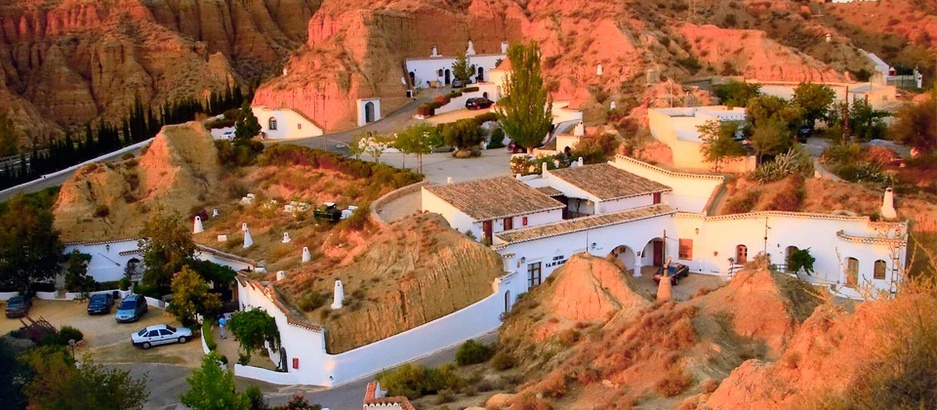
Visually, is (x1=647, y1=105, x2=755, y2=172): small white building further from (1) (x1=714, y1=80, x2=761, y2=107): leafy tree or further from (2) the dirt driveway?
(2) the dirt driveway

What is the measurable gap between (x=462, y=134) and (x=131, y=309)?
63.0ft

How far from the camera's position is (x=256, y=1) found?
3794 inches

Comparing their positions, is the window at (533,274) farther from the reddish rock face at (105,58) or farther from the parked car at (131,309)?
the reddish rock face at (105,58)

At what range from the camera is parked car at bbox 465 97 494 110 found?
55.0 m

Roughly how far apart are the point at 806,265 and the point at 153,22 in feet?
233

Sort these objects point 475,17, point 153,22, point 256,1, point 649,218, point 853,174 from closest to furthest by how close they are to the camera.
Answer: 1. point 649,218
2. point 853,174
3. point 475,17
4. point 153,22
5. point 256,1

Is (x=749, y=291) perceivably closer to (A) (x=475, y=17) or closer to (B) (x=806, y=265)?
(B) (x=806, y=265)

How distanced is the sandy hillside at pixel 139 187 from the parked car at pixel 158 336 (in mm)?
12444

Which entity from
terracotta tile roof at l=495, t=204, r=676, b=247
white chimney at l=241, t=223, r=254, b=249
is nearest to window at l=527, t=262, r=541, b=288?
terracotta tile roof at l=495, t=204, r=676, b=247

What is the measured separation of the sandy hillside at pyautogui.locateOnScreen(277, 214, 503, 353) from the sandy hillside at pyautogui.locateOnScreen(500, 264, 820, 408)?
5.00 meters

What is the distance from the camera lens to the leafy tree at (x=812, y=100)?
148ft

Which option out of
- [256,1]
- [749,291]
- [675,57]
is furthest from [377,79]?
[256,1]

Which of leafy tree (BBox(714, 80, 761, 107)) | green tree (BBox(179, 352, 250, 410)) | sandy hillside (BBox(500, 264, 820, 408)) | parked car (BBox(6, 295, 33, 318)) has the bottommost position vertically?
parked car (BBox(6, 295, 33, 318))

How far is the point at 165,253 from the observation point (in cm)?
3453
